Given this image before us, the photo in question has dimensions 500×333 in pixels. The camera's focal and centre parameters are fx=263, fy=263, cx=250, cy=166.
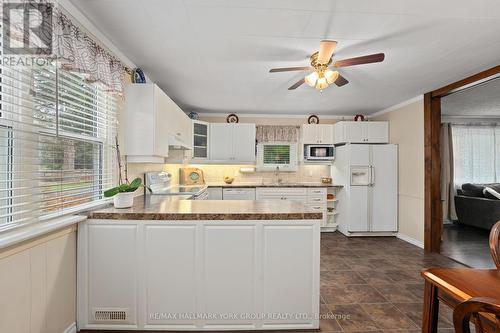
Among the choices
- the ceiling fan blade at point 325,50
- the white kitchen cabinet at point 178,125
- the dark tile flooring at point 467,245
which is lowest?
the dark tile flooring at point 467,245

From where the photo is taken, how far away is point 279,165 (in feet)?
17.5

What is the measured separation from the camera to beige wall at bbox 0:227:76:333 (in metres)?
1.36

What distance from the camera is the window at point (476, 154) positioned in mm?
5945

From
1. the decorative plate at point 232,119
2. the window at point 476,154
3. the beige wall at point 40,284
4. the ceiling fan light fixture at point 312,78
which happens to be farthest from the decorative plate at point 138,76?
the window at point 476,154

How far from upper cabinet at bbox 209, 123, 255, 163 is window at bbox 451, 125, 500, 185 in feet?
15.3

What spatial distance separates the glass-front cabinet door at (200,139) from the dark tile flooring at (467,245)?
4208mm

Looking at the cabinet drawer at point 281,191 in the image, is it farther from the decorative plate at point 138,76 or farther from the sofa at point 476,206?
the sofa at point 476,206

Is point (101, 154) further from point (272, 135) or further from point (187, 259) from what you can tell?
point (272, 135)

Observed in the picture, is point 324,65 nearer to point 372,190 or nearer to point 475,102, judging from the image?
point 372,190

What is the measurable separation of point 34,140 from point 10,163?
19 centimetres

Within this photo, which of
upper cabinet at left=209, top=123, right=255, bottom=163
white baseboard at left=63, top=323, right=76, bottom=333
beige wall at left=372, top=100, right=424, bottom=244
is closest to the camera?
white baseboard at left=63, top=323, right=76, bottom=333

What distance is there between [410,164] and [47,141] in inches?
188

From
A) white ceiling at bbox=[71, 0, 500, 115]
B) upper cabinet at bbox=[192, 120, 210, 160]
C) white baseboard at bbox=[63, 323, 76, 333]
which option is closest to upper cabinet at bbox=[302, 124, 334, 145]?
white ceiling at bbox=[71, 0, 500, 115]

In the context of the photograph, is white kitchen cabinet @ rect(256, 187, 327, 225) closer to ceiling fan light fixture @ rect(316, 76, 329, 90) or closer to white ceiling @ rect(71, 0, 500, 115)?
white ceiling @ rect(71, 0, 500, 115)
